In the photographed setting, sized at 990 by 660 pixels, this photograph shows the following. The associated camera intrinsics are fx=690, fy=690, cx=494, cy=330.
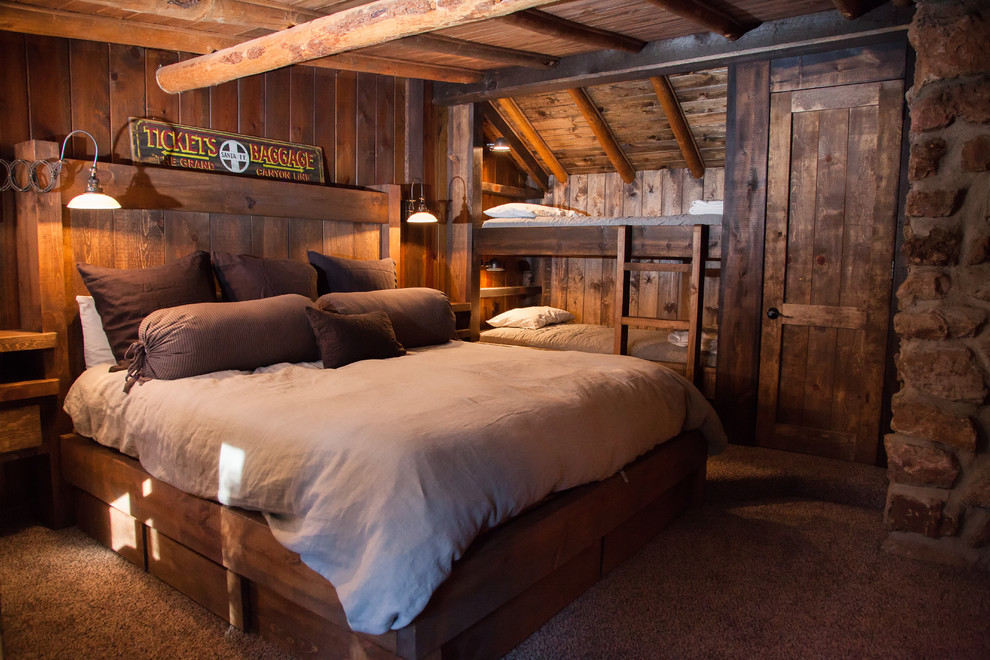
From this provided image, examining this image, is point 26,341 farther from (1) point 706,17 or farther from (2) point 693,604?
(1) point 706,17

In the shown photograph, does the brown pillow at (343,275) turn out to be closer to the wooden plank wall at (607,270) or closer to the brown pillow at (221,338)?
the brown pillow at (221,338)

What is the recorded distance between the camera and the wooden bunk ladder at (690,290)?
3773mm

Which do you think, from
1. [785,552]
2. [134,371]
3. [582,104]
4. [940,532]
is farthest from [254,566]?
[582,104]

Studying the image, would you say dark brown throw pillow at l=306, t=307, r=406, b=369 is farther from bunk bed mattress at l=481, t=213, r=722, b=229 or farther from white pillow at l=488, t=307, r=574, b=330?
white pillow at l=488, t=307, r=574, b=330

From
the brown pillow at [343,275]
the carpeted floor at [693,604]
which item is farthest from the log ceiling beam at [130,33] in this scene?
the carpeted floor at [693,604]

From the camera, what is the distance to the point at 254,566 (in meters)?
1.87

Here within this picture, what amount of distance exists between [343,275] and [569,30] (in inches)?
64.0

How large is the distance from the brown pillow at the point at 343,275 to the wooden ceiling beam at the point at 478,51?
44.3 inches

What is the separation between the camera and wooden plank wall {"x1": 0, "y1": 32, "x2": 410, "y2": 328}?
9.04 feet

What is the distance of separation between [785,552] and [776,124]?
216cm

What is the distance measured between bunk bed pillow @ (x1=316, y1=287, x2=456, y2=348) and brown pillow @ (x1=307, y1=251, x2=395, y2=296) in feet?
0.65

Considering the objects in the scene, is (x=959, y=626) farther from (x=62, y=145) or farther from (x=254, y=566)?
(x=62, y=145)

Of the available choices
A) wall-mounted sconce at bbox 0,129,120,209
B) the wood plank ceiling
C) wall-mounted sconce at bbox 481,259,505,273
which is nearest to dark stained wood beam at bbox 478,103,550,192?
the wood plank ceiling

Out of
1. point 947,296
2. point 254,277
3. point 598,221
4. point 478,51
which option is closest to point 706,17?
point 478,51
